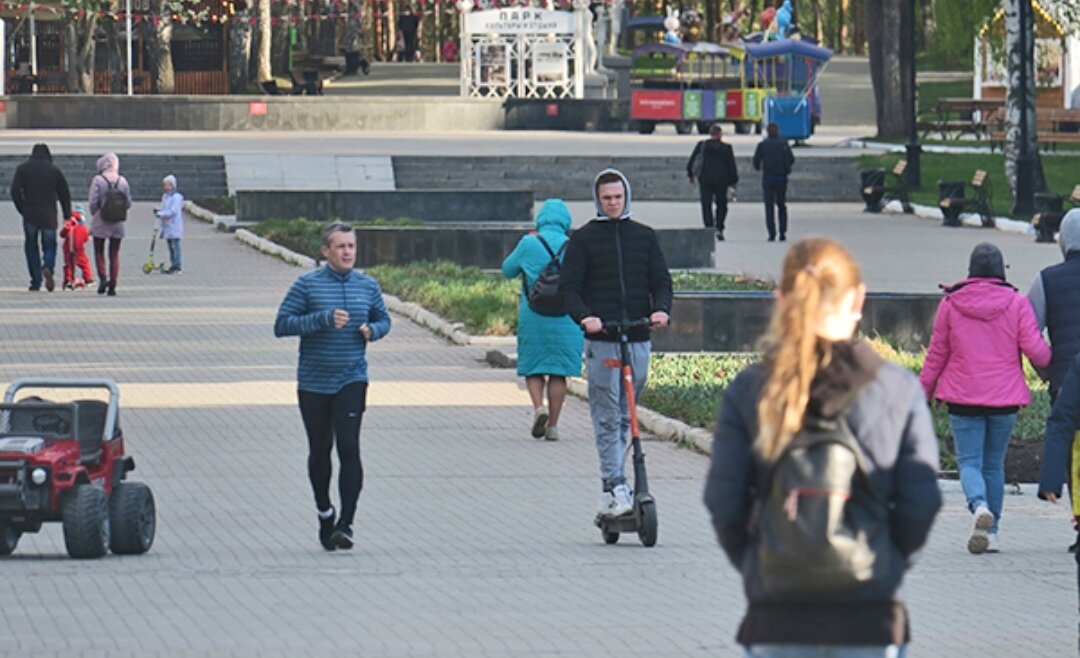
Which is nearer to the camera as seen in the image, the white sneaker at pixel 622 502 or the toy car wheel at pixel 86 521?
the toy car wheel at pixel 86 521

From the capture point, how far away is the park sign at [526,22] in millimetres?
54719

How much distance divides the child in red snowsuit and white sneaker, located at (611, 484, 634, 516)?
14.6 m

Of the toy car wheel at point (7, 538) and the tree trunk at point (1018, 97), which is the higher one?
the tree trunk at point (1018, 97)

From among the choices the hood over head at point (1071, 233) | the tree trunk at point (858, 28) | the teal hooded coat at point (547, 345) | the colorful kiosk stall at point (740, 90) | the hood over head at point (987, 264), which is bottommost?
the teal hooded coat at point (547, 345)

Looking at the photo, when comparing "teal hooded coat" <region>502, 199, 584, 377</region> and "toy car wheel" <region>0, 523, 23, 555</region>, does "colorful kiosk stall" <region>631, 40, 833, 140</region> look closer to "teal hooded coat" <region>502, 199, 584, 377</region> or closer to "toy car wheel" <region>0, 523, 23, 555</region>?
"teal hooded coat" <region>502, 199, 584, 377</region>

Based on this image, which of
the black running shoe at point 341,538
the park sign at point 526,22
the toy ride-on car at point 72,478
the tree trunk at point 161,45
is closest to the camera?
the toy ride-on car at point 72,478

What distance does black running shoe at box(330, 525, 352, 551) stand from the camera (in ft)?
35.3

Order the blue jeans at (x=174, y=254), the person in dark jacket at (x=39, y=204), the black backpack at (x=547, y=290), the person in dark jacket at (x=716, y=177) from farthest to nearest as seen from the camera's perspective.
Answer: the person in dark jacket at (x=716, y=177), the blue jeans at (x=174, y=254), the person in dark jacket at (x=39, y=204), the black backpack at (x=547, y=290)

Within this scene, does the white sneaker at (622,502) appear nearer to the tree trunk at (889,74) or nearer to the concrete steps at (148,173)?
the concrete steps at (148,173)

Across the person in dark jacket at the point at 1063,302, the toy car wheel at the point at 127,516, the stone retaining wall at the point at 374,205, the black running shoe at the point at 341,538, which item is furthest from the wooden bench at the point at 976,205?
the toy car wheel at the point at 127,516

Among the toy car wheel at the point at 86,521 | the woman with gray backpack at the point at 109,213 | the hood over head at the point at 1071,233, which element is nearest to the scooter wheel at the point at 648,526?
the hood over head at the point at 1071,233

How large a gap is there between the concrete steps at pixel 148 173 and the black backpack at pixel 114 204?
14.7 metres

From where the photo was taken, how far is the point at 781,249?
3055 centimetres

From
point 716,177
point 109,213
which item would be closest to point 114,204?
point 109,213
